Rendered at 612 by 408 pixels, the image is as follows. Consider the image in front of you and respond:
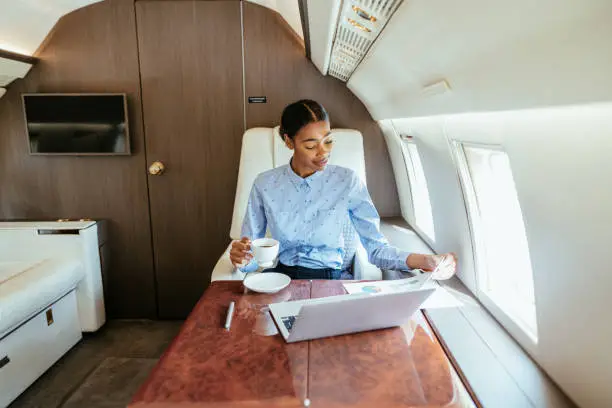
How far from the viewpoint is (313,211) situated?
2158 millimetres

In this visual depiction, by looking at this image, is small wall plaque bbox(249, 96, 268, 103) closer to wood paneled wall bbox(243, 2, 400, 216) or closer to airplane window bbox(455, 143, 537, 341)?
wood paneled wall bbox(243, 2, 400, 216)

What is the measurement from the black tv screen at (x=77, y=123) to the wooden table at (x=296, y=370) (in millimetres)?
2471

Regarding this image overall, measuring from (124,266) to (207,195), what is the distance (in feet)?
3.20

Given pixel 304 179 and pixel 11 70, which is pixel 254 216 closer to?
pixel 304 179

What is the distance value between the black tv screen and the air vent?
1.89 metres

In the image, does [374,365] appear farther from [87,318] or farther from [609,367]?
[87,318]

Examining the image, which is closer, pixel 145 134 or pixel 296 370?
pixel 296 370

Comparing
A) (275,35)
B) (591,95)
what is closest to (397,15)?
(591,95)

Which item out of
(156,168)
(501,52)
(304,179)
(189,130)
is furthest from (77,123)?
(501,52)

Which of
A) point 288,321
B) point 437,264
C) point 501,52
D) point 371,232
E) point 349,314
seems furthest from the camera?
point 371,232

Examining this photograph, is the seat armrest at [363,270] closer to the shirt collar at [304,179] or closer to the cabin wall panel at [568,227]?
the shirt collar at [304,179]

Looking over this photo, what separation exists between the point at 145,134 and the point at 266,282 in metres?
2.31

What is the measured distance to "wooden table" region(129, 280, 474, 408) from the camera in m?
1.09

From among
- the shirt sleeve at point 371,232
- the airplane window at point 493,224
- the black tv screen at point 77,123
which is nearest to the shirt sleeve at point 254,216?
the shirt sleeve at point 371,232
